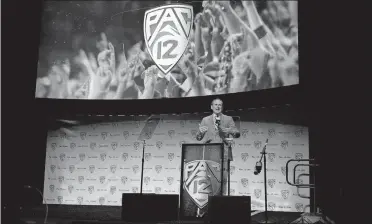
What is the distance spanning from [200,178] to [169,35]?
12.3ft

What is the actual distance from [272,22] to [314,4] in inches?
44.6

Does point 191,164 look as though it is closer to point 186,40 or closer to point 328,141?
point 328,141

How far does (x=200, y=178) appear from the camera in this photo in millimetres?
5930

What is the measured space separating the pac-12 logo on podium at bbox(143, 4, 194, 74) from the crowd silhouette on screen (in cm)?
15

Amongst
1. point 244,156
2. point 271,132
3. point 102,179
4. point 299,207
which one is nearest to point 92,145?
point 102,179

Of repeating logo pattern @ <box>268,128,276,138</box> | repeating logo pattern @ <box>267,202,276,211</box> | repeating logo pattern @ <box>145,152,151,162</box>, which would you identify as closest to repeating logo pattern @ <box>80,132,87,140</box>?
repeating logo pattern @ <box>145,152,151,162</box>

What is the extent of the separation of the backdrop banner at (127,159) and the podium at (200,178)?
6.63ft

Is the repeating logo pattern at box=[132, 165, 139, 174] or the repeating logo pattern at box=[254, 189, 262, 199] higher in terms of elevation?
the repeating logo pattern at box=[132, 165, 139, 174]

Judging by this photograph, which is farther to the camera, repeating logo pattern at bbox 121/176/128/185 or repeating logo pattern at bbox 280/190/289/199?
repeating logo pattern at bbox 121/176/128/185

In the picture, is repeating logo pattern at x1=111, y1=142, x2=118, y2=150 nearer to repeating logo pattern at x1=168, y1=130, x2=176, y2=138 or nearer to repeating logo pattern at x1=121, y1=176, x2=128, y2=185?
repeating logo pattern at x1=121, y1=176, x2=128, y2=185

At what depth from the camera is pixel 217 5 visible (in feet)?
27.0

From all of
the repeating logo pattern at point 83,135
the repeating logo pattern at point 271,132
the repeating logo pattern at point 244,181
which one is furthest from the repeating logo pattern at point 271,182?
the repeating logo pattern at point 83,135

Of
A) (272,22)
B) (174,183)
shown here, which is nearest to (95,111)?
(174,183)

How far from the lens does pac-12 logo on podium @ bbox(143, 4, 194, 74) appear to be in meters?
8.41
